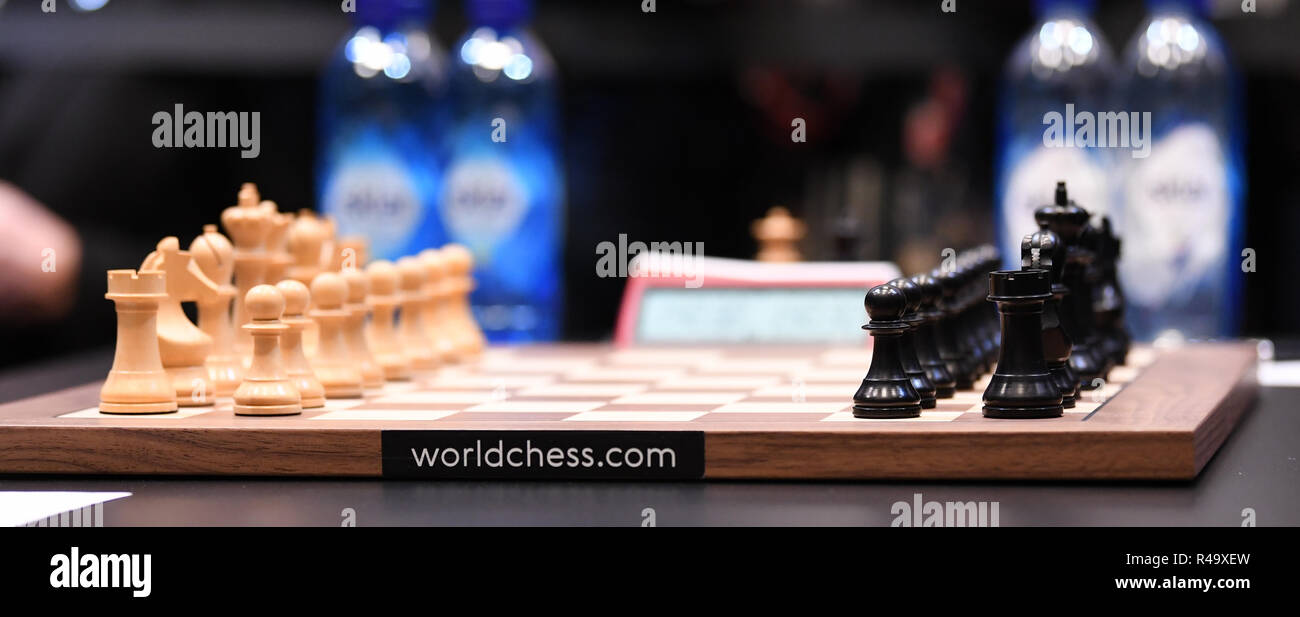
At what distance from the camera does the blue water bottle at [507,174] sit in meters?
3.63

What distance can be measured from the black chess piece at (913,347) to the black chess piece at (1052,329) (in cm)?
12

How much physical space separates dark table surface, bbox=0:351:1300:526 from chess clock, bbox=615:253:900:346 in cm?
140

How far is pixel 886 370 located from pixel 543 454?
14.6 inches

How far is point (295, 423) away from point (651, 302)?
1.48 m

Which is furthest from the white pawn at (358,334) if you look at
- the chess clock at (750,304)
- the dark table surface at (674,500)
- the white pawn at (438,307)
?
the chess clock at (750,304)

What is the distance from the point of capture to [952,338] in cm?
189

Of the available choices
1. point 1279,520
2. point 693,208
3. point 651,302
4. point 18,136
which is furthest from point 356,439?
point 18,136

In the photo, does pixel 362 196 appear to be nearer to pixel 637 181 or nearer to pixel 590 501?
pixel 637 181

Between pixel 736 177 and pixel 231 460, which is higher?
pixel 736 177

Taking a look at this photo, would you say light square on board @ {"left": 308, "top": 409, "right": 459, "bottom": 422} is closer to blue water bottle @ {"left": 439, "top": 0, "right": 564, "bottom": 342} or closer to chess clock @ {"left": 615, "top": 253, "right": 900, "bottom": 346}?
chess clock @ {"left": 615, "top": 253, "right": 900, "bottom": 346}

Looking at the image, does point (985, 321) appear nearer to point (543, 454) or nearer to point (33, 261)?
point (543, 454)

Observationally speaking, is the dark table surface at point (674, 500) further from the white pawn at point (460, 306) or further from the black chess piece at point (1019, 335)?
the white pawn at point (460, 306)

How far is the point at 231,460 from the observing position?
5.10 ft
